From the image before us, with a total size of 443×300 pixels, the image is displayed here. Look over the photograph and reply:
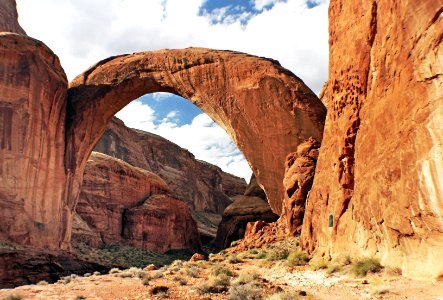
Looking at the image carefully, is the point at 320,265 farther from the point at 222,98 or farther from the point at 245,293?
the point at 222,98

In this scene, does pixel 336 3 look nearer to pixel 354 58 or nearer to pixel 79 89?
pixel 354 58

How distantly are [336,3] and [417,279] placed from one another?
977 centimetres

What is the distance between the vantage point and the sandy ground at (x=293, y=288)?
21.4 feet

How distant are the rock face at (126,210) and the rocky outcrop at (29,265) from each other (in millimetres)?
14571

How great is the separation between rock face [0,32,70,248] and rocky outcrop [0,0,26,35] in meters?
33.6

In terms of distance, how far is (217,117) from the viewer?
20828 millimetres

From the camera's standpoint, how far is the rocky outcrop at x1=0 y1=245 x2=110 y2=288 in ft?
64.6

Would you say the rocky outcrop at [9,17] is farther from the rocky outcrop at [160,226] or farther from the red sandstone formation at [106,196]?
the rocky outcrop at [160,226]


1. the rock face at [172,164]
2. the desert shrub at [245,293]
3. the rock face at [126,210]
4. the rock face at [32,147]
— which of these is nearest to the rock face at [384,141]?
the desert shrub at [245,293]

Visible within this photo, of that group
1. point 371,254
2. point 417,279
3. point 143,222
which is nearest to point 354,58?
point 371,254

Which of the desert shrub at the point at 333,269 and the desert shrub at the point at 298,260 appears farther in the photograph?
the desert shrub at the point at 298,260

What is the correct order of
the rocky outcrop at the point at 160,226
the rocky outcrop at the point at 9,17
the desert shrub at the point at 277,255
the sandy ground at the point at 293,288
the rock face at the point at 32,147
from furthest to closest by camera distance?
1. the rocky outcrop at the point at 9,17
2. the rocky outcrop at the point at 160,226
3. the rock face at the point at 32,147
4. the desert shrub at the point at 277,255
5. the sandy ground at the point at 293,288

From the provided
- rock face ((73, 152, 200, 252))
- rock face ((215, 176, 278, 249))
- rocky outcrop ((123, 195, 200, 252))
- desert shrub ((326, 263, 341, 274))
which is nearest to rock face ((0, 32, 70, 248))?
rock face ((73, 152, 200, 252))

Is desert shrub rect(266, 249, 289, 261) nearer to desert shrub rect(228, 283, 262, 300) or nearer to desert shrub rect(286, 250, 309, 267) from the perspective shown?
desert shrub rect(286, 250, 309, 267)
